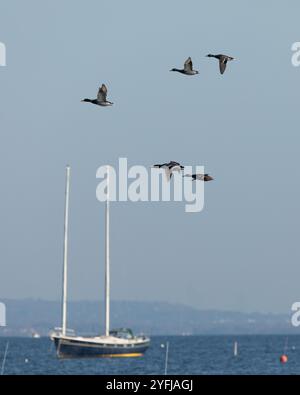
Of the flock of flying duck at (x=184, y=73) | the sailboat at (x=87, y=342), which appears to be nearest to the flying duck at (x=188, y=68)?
the flock of flying duck at (x=184, y=73)

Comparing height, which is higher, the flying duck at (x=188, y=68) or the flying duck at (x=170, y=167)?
the flying duck at (x=188, y=68)

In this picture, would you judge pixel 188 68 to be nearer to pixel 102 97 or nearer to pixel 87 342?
pixel 102 97

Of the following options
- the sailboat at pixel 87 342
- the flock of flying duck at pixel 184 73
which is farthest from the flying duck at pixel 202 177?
the sailboat at pixel 87 342

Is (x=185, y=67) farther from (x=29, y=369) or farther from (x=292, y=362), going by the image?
(x=292, y=362)

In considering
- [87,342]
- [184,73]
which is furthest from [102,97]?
[87,342]

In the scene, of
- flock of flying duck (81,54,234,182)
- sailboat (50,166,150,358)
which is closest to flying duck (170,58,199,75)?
flock of flying duck (81,54,234,182)

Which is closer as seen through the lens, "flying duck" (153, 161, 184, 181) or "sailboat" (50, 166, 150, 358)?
"flying duck" (153, 161, 184, 181)

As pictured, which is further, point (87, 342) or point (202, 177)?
point (87, 342)

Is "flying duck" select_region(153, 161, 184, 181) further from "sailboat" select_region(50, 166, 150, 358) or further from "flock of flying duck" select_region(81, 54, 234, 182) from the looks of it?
"sailboat" select_region(50, 166, 150, 358)

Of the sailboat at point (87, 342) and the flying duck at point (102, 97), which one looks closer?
the flying duck at point (102, 97)

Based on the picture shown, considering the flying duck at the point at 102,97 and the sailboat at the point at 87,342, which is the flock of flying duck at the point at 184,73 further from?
the sailboat at the point at 87,342
